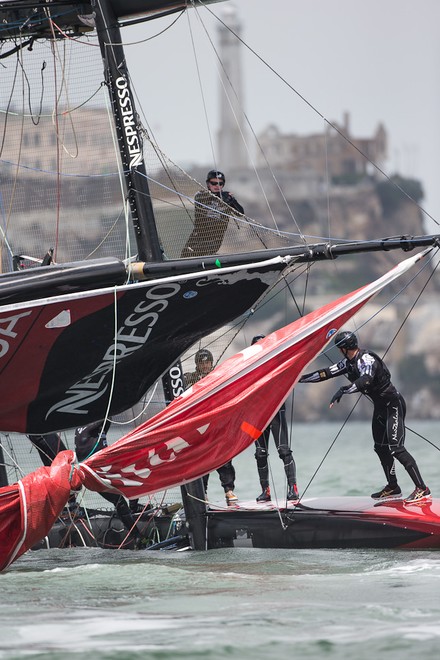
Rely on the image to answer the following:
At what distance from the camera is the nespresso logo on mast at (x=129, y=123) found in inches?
496

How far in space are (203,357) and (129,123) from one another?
2.51 meters

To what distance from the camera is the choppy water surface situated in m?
8.01

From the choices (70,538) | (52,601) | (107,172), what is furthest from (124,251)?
(52,601)

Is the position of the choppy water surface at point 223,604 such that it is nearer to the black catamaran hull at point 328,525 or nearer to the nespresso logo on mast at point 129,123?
the black catamaran hull at point 328,525

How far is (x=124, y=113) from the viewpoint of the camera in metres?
12.6

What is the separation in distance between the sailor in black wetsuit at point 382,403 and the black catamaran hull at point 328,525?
269 millimetres

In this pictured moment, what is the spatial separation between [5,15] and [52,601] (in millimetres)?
6835

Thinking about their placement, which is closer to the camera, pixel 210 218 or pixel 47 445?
pixel 210 218

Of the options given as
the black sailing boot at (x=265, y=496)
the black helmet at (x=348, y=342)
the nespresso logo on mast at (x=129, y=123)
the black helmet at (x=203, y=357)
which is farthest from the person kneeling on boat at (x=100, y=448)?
the nespresso logo on mast at (x=129, y=123)

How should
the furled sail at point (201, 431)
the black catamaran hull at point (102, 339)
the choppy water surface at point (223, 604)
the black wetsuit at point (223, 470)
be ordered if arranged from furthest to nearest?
the black wetsuit at point (223, 470), the black catamaran hull at point (102, 339), the furled sail at point (201, 431), the choppy water surface at point (223, 604)

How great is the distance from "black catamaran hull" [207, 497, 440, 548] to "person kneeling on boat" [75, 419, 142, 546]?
3.09 ft

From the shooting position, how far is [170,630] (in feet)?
27.8

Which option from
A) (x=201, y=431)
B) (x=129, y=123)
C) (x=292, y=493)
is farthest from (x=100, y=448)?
(x=129, y=123)

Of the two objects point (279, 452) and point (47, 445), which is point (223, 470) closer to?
point (279, 452)
